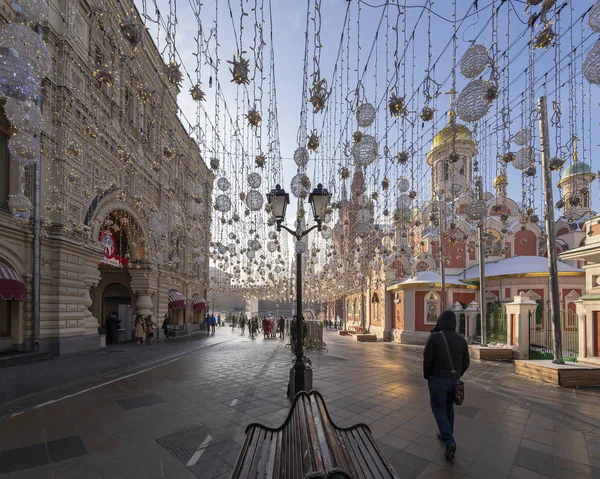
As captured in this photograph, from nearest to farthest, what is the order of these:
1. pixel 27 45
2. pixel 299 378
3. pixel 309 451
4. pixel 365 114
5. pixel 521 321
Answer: pixel 309 451, pixel 27 45, pixel 365 114, pixel 299 378, pixel 521 321

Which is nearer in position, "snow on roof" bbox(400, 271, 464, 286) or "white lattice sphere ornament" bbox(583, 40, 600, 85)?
"white lattice sphere ornament" bbox(583, 40, 600, 85)

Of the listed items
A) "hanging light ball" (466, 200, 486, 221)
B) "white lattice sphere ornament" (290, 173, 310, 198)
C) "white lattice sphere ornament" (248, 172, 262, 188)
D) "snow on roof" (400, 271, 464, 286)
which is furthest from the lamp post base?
Answer: "snow on roof" (400, 271, 464, 286)

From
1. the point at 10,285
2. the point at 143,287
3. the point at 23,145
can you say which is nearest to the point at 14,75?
the point at 23,145

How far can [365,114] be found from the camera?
230 inches

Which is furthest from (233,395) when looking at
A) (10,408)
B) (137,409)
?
(10,408)

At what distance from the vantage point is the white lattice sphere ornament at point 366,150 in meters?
6.47

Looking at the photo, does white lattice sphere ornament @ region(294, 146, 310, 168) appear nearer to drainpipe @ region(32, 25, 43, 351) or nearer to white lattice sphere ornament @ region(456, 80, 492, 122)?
white lattice sphere ornament @ region(456, 80, 492, 122)

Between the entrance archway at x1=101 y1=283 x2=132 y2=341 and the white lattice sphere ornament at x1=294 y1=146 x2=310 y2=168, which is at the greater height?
the white lattice sphere ornament at x1=294 y1=146 x2=310 y2=168

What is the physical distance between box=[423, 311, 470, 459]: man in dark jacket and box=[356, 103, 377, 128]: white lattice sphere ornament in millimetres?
3650

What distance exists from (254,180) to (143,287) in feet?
44.8

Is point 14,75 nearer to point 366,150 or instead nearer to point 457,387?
point 366,150

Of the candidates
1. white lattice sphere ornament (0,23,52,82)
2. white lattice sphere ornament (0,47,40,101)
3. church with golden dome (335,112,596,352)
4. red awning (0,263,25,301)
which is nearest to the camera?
white lattice sphere ornament (0,47,40,101)

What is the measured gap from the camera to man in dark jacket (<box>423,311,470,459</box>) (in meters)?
4.26

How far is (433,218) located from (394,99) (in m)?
7.05
